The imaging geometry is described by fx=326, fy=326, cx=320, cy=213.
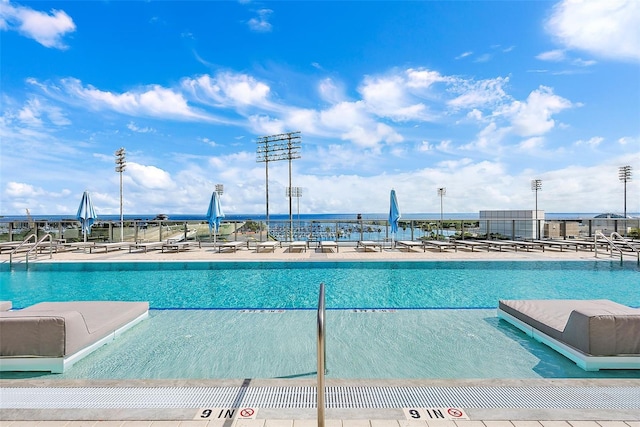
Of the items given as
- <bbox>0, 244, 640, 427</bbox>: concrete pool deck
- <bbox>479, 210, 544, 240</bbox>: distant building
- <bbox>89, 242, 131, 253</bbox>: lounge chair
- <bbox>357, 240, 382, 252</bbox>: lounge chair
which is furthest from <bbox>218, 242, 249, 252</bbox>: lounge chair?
<bbox>479, 210, 544, 240</bbox>: distant building

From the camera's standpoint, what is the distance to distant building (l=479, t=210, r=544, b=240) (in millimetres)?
12602

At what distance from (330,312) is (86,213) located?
10439 mm

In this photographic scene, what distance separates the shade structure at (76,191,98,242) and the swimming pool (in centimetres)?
331

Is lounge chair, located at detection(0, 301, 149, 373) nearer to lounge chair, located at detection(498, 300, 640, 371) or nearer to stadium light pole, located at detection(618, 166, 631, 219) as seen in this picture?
lounge chair, located at detection(498, 300, 640, 371)

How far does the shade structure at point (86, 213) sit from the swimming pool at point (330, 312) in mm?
3312

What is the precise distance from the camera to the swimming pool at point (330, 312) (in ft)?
8.77

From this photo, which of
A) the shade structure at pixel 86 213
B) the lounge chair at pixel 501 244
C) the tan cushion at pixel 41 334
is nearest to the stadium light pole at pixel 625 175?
the lounge chair at pixel 501 244

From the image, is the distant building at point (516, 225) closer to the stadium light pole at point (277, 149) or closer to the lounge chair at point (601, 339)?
the stadium light pole at point (277, 149)

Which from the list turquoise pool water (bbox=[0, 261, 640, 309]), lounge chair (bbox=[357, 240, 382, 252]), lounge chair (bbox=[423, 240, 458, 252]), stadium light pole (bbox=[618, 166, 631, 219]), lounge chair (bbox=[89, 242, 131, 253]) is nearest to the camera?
turquoise pool water (bbox=[0, 261, 640, 309])

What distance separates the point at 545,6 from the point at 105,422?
10.3 metres

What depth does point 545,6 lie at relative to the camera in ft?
24.3

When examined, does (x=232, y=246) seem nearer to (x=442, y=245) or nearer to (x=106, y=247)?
(x=106, y=247)

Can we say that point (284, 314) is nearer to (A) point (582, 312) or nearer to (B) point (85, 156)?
(A) point (582, 312)

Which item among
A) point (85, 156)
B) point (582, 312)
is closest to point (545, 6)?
point (582, 312)
